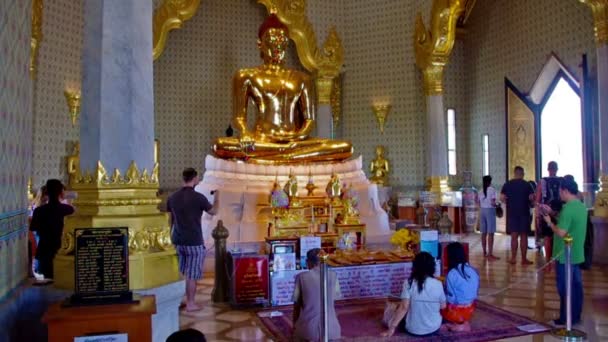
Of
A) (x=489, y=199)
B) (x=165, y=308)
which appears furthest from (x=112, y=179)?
(x=489, y=199)

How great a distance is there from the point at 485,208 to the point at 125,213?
6.12 m

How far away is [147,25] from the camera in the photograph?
3.34 metres

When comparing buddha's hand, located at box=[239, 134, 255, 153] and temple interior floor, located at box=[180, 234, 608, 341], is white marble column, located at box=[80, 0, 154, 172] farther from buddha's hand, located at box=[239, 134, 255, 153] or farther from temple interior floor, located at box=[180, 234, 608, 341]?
buddha's hand, located at box=[239, 134, 255, 153]

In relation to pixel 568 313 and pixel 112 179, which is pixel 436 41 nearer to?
pixel 568 313

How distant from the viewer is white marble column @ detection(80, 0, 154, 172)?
3.14m

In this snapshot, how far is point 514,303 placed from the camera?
5160 millimetres

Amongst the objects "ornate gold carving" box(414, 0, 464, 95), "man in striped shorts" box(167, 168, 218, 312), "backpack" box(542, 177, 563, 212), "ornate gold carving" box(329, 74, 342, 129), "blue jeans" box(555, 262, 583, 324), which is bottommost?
"blue jeans" box(555, 262, 583, 324)

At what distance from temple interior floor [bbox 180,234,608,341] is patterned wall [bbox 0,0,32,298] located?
5.44ft

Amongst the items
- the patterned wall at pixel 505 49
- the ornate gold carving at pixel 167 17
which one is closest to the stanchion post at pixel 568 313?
the patterned wall at pixel 505 49

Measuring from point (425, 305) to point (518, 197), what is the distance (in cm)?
398

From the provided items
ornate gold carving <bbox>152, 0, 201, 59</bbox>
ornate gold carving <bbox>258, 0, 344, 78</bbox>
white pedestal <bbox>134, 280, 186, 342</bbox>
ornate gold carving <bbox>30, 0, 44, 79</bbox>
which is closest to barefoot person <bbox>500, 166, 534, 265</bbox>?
ornate gold carving <bbox>258, 0, 344, 78</bbox>

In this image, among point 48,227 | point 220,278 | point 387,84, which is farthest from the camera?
point 387,84

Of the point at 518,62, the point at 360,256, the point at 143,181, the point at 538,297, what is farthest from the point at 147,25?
the point at 518,62

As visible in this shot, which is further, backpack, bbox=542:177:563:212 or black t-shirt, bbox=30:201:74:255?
backpack, bbox=542:177:563:212
